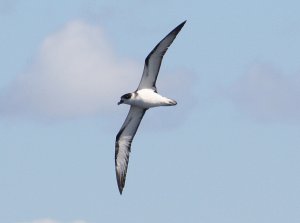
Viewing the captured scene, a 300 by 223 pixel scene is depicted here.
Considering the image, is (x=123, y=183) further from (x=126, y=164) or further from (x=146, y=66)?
(x=146, y=66)

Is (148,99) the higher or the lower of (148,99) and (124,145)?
the higher

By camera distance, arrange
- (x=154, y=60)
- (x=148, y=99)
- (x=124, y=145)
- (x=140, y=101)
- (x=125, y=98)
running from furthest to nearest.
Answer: (x=124, y=145) < (x=125, y=98) < (x=140, y=101) < (x=148, y=99) < (x=154, y=60)

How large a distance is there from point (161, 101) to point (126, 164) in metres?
6.79

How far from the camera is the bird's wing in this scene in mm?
61969

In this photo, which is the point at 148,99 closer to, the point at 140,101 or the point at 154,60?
the point at 140,101

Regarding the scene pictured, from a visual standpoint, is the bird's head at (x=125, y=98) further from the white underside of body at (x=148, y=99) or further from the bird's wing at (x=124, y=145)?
the bird's wing at (x=124, y=145)

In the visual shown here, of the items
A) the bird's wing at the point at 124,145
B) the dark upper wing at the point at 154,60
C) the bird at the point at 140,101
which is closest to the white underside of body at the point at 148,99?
the bird at the point at 140,101

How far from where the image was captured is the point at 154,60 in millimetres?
57438

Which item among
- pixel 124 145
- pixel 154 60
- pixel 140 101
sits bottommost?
pixel 124 145

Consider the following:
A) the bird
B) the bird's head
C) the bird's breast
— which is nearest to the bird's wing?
the bird

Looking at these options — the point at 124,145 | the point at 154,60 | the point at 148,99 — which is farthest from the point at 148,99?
the point at 124,145

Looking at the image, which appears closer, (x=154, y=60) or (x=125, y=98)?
(x=154, y=60)

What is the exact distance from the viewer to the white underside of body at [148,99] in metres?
57.1

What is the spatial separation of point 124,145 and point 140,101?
4.78 m
